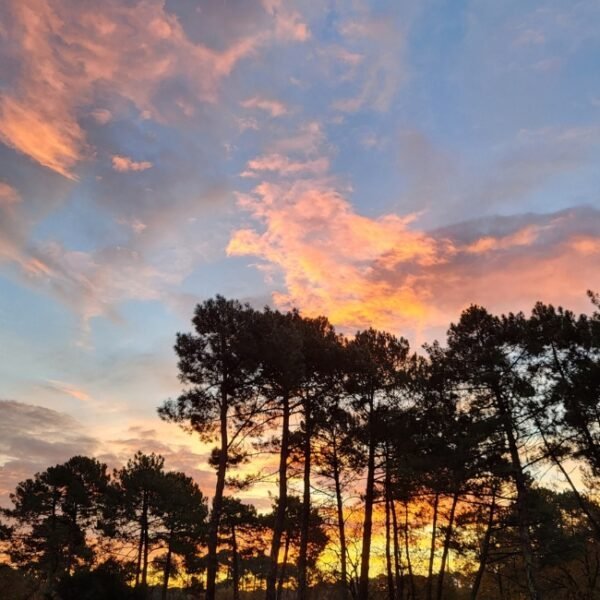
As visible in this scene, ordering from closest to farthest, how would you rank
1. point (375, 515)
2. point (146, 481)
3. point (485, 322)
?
point (485, 322), point (375, 515), point (146, 481)

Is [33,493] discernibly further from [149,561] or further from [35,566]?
[149,561]

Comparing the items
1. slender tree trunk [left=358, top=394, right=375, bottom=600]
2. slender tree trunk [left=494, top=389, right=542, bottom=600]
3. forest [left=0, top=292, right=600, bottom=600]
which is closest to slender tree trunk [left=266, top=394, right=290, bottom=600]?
forest [left=0, top=292, right=600, bottom=600]

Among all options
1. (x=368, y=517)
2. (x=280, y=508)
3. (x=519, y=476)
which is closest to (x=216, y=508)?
(x=280, y=508)

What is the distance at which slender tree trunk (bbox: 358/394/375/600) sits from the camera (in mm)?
20309

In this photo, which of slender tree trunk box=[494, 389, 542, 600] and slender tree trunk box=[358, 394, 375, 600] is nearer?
slender tree trunk box=[494, 389, 542, 600]

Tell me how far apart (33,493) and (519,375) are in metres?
35.9

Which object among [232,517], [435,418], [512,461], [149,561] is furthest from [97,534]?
[512,461]

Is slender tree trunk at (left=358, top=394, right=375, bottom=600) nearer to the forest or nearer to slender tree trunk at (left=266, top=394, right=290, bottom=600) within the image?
the forest

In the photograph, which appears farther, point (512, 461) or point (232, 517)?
point (232, 517)

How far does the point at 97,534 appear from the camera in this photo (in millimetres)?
35844

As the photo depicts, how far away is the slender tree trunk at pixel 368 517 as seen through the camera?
800 inches

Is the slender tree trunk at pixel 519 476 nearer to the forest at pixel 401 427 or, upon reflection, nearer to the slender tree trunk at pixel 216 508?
the forest at pixel 401 427

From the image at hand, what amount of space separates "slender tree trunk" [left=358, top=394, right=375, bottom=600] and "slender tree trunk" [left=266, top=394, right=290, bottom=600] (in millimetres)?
3648

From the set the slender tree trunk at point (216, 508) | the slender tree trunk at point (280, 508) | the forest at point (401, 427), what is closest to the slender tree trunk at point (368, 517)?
the forest at point (401, 427)
